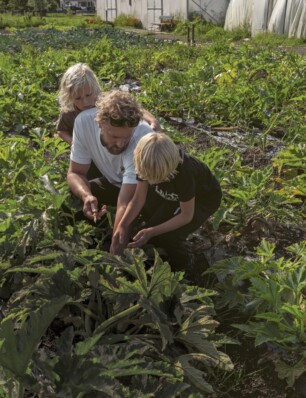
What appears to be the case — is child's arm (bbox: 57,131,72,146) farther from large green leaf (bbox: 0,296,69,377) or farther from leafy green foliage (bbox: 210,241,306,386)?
large green leaf (bbox: 0,296,69,377)

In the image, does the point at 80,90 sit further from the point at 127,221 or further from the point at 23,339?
the point at 23,339

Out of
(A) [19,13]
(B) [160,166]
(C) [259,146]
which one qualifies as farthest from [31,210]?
(A) [19,13]

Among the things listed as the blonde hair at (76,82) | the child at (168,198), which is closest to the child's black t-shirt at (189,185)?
the child at (168,198)

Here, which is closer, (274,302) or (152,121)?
(274,302)

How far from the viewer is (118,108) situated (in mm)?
3072

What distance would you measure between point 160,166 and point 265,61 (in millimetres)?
6560

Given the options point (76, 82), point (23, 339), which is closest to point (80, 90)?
point (76, 82)

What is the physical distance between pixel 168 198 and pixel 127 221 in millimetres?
302

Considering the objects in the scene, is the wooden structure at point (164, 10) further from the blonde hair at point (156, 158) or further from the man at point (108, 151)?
the blonde hair at point (156, 158)

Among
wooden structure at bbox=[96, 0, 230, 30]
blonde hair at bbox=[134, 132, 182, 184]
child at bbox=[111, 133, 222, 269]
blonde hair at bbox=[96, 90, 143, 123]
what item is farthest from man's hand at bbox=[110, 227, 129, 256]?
wooden structure at bbox=[96, 0, 230, 30]

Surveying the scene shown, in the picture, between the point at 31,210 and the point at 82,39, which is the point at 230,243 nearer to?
the point at 31,210

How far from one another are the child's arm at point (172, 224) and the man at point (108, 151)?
0.16 metres

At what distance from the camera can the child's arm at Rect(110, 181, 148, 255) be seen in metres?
2.98

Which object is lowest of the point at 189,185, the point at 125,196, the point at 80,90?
the point at 125,196
